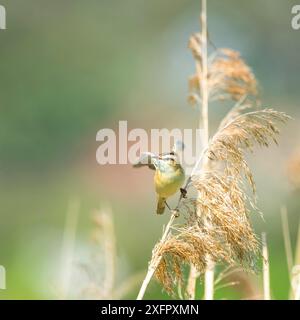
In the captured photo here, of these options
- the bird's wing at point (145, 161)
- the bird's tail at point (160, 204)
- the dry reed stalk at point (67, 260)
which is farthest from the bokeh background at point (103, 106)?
the bird's wing at point (145, 161)

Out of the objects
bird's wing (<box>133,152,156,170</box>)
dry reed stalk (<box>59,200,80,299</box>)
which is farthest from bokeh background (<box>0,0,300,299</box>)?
bird's wing (<box>133,152,156,170</box>)

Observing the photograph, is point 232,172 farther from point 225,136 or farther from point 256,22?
point 256,22

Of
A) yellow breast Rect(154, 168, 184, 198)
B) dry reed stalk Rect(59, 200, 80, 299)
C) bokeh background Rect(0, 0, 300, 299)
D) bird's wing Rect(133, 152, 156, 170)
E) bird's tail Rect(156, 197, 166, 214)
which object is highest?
bokeh background Rect(0, 0, 300, 299)

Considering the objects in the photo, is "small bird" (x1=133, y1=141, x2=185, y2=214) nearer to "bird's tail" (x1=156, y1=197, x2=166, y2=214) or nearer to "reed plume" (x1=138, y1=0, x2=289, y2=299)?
"bird's tail" (x1=156, y1=197, x2=166, y2=214)

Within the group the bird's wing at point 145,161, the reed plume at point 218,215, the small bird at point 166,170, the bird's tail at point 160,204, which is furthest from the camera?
the bird's tail at point 160,204

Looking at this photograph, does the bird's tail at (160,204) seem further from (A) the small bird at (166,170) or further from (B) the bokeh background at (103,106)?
(B) the bokeh background at (103,106)

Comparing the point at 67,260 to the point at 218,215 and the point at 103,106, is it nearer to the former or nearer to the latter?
the point at 218,215

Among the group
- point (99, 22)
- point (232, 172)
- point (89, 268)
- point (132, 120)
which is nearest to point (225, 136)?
point (232, 172)

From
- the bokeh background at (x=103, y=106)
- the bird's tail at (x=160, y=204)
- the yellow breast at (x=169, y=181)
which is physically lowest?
the bird's tail at (x=160, y=204)
